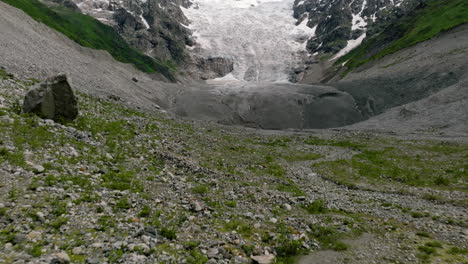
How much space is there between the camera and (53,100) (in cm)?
1902

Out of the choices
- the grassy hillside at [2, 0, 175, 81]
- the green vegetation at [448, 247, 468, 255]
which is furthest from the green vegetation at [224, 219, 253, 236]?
the grassy hillside at [2, 0, 175, 81]

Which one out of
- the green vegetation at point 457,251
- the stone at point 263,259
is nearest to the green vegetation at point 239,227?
the stone at point 263,259

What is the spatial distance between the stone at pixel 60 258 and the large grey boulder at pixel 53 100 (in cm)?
1363

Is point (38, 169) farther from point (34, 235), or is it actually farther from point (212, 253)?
point (212, 253)

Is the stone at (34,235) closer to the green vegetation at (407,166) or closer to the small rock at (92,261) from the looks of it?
the small rock at (92,261)

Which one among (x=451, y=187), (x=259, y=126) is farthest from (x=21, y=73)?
(x=259, y=126)

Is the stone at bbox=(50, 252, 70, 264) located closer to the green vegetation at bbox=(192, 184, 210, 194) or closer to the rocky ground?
the rocky ground

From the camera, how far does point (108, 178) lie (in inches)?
582

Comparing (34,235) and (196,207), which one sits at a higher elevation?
(34,235)

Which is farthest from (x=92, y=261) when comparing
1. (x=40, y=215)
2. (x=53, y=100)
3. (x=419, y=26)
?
(x=419, y=26)

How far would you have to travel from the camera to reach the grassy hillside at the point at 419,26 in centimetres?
13788

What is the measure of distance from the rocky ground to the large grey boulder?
894 millimetres

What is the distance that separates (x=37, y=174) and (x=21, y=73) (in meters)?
25.0

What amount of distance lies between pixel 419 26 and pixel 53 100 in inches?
7615
